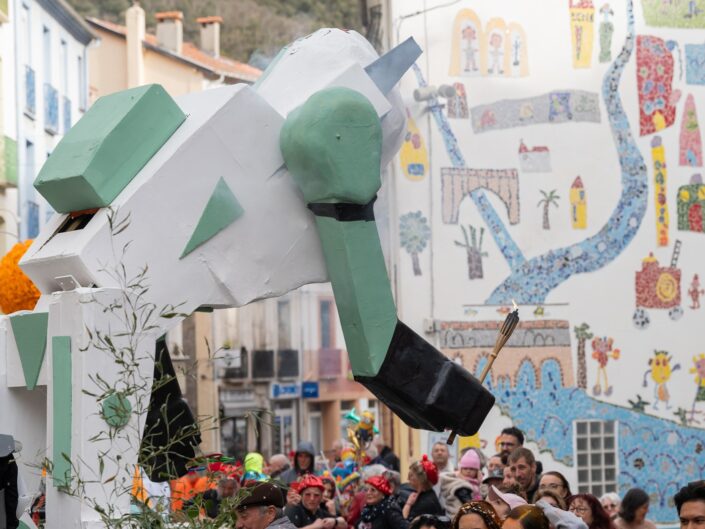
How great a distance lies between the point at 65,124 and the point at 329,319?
14.8 meters

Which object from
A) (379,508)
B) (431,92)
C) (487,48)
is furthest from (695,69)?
(379,508)

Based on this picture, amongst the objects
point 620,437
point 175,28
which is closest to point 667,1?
point 620,437

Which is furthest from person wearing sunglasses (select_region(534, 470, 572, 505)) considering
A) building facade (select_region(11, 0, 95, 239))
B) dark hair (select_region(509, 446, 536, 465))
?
building facade (select_region(11, 0, 95, 239))

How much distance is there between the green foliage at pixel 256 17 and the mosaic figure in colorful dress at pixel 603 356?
31.2m

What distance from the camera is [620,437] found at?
1973cm

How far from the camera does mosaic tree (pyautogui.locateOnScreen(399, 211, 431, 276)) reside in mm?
19406

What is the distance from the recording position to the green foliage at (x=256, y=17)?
50.4 metres

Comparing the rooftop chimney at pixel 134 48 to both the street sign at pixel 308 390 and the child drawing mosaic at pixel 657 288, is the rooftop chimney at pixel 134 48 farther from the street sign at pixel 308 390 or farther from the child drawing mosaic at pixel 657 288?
the child drawing mosaic at pixel 657 288

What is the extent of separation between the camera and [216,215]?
823 cm

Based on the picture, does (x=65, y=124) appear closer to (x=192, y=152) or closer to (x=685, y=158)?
(x=685, y=158)

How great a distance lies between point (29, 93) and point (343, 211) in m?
20.0

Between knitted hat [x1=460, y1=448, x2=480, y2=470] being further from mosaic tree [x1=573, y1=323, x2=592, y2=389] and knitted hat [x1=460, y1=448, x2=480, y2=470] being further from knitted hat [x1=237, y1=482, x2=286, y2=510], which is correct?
mosaic tree [x1=573, y1=323, x2=592, y2=389]

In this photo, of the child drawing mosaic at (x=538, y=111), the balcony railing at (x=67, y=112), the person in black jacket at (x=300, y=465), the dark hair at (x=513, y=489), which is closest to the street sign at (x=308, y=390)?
the balcony railing at (x=67, y=112)

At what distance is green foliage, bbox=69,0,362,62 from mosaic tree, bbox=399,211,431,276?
31.1m
